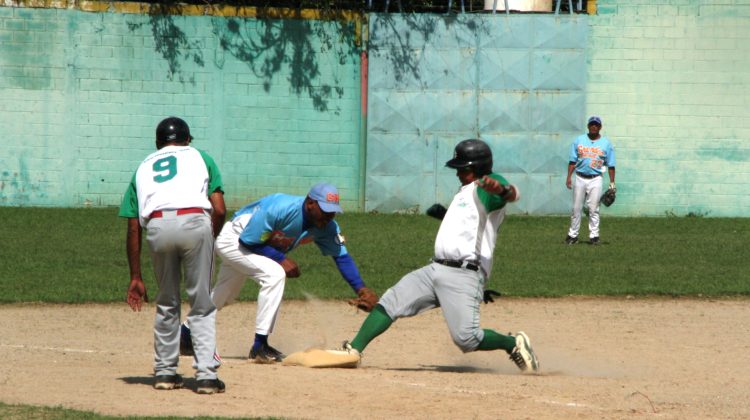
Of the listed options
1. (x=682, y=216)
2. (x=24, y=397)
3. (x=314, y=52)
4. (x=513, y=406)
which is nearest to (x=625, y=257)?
(x=682, y=216)

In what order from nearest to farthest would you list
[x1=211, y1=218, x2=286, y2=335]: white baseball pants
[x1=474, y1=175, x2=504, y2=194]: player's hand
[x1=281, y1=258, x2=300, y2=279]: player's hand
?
1. [x1=474, y1=175, x2=504, y2=194]: player's hand
2. [x1=211, y1=218, x2=286, y2=335]: white baseball pants
3. [x1=281, y1=258, x2=300, y2=279]: player's hand

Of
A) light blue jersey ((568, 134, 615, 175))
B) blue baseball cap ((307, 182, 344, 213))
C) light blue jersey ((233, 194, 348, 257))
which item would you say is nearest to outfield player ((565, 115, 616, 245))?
light blue jersey ((568, 134, 615, 175))

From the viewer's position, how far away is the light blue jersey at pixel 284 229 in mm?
9203

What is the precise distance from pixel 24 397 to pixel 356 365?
100 inches

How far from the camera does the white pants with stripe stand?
18328 mm

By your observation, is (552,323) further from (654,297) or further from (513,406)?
(513,406)

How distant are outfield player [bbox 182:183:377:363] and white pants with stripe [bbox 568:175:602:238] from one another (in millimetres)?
9394

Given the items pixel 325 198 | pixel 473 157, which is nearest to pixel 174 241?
pixel 325 198

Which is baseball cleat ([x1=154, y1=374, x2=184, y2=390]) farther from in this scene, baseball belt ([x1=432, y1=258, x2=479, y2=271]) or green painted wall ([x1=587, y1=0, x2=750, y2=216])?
green painted wall ([x1=587, y1=0, x2=750, y2=216])

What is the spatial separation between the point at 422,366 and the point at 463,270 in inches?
51.4

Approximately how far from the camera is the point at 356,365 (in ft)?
30.1

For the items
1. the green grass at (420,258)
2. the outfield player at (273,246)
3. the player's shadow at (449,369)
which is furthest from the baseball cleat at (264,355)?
the green grass at (420,258)

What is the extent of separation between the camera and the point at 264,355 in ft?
30.7

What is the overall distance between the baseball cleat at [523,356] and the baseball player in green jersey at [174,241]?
2422 millimetres
